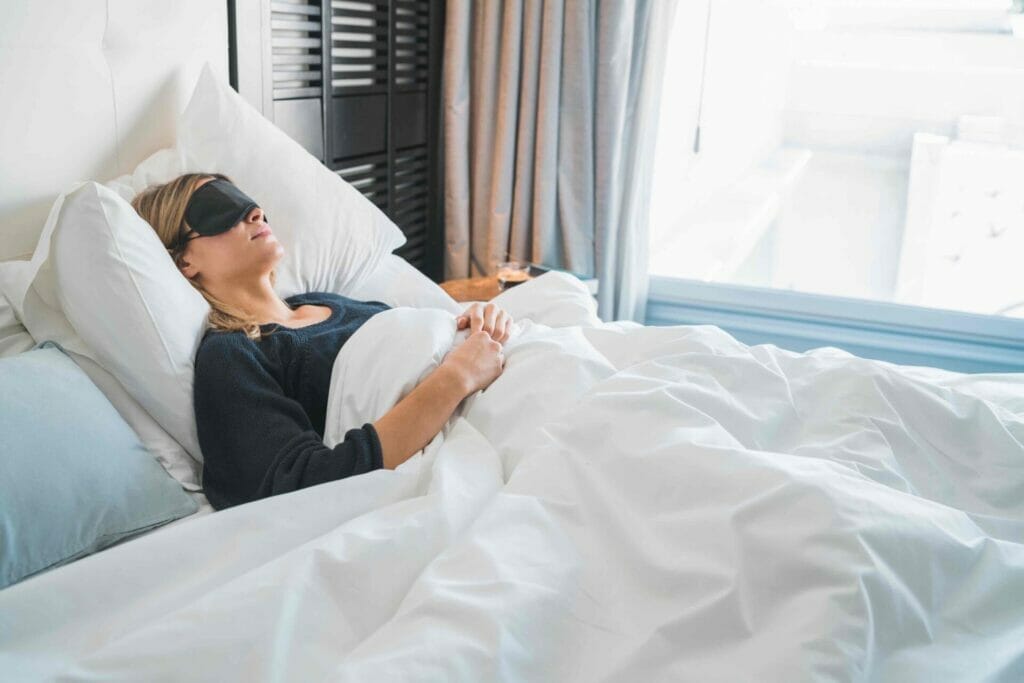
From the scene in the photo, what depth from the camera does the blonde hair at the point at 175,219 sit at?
5.36 ft

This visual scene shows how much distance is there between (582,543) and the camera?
1.15 meters

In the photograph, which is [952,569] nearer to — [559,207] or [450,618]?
[450,618]

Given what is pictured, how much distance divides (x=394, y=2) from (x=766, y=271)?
64.8 inches

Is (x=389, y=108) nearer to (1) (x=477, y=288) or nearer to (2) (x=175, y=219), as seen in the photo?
(1) (x=477, y=288)

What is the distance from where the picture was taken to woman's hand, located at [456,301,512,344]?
5.76 ft

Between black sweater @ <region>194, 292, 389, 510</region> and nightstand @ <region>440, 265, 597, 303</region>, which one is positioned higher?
black sweater @ <region>194, 292, 389, 510</region>

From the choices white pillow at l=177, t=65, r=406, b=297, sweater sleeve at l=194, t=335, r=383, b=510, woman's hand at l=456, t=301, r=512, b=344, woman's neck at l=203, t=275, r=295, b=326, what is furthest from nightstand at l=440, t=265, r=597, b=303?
sweater sleeve at l=194, t=335, r=383, b=510

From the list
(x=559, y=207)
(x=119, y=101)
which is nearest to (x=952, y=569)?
(x=119, y=101)

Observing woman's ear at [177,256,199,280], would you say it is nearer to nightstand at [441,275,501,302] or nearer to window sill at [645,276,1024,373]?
nightstand at [441,275,501,302]

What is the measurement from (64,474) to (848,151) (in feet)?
9.27

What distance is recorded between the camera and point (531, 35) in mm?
2875

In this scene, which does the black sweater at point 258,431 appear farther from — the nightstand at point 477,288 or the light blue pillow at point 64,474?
the nightstand at point 477,288

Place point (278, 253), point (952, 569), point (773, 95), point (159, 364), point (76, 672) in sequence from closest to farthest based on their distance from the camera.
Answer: point (76, 672)
point (952, 569)
point (159, 364)
point (278, 253)
point (773, 95)

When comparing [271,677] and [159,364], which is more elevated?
[159,364]
